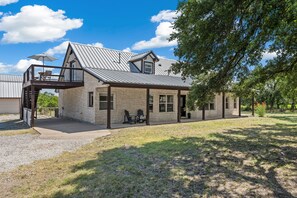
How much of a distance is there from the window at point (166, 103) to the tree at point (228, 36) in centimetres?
919

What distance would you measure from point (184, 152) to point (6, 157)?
223 inches

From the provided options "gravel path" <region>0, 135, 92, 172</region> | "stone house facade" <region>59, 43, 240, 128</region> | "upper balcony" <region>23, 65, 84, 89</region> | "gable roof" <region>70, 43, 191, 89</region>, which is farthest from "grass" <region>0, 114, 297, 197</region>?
"upper balcony" <region>23, 65, 84, 89</region>

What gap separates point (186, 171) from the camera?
214 inches

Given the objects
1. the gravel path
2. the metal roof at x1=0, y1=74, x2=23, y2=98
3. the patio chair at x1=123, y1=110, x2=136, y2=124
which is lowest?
the gravel path

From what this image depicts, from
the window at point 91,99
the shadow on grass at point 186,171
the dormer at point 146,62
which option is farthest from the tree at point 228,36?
the dormer at point 146,62

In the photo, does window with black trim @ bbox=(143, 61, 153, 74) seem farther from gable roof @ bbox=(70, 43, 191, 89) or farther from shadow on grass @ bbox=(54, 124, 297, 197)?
shadow on grass @ bbox=(54, 124, 297, 197)

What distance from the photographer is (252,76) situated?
933 centimetres

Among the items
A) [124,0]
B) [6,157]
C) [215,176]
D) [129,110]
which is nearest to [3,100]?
[129,110]

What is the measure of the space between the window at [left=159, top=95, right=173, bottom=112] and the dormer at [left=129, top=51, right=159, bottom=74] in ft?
9.92

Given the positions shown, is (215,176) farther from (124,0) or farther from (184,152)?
(124,0)

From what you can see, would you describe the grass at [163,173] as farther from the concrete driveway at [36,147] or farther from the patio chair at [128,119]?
the patio chair at [128,119]

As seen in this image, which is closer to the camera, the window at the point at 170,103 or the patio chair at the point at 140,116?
the patio chair at the point at 140,116

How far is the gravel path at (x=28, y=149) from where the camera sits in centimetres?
657

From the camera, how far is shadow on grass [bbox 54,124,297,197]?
14.0ft
